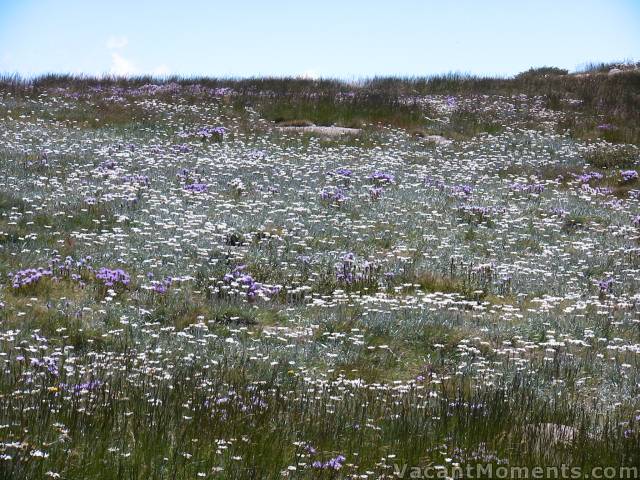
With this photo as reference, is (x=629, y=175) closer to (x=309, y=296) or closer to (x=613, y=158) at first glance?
(x=613, y=158)

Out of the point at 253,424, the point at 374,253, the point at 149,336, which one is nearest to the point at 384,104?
the point at 374,253

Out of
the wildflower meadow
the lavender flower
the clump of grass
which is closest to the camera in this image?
the wildflower meadow

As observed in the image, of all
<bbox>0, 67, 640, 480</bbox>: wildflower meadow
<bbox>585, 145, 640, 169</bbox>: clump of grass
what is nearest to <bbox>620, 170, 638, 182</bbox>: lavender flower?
<bbox>0, 67, 640, 480</bbox>: wildflower meadow

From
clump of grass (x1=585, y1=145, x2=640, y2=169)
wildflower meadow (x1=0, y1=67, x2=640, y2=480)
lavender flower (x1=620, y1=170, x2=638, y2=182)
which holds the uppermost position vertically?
clump of grass (x1=585, y1=145, x2=640, y2=169)

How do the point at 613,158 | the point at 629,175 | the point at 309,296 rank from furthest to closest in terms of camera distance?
the point at 613,158 < the point at 629,175 < the point at 309,296

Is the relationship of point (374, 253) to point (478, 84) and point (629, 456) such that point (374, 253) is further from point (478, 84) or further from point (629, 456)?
point (478, 84)

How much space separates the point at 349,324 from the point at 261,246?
450 centimetres

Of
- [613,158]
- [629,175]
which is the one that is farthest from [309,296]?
[613,158]

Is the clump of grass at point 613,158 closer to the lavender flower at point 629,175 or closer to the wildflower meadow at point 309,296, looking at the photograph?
the wildflower meadow at point 309,296

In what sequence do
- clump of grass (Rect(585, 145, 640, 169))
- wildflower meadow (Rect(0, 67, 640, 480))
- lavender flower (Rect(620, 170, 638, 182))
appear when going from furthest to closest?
clump of grass (Rect(585, 145, 640, 169)), lavender flower (Rect(620, 170, 638, 182)), wildflower meadow (Rect(0, 67, 640, 480))

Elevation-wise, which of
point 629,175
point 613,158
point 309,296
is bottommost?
point 309,296

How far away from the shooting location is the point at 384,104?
32.7m

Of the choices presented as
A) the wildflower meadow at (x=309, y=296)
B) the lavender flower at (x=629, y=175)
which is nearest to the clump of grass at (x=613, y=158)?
the wildflower meadow at (x=309, y=296)

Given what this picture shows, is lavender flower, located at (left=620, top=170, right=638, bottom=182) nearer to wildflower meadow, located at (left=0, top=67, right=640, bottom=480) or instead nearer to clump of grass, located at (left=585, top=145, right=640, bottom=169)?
wildflower meadow, located at (left=0, top=67, right=640, bottom=480)
